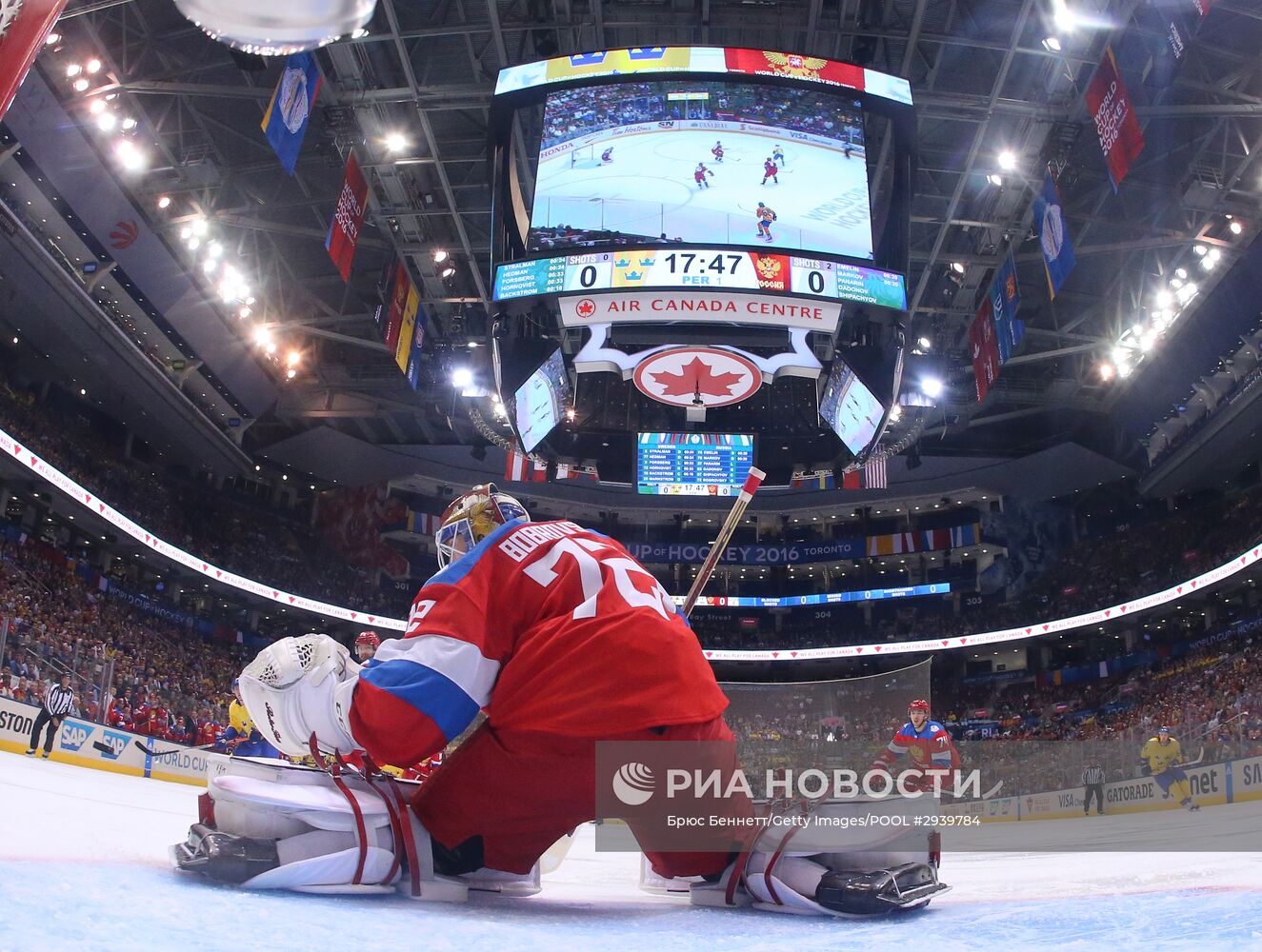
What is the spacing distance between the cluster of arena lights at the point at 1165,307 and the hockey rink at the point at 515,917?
16.1 meters

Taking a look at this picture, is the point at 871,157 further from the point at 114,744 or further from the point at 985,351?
the point at 114,744

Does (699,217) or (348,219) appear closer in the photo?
(699,217)

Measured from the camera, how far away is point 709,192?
9102 mm

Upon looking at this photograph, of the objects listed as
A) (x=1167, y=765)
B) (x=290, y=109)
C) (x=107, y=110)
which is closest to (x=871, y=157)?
(x=290, y=109)

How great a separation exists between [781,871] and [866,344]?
8.11 m

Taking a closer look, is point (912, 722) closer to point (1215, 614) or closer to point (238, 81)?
point (238, 81)

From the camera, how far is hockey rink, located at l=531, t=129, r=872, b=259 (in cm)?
895

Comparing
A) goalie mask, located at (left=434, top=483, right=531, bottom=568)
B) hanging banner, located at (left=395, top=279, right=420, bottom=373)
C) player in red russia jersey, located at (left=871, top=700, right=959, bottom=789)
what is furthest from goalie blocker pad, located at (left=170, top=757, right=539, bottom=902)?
hanging banner, located at (left=395, top=279, right=420, bottom=373)

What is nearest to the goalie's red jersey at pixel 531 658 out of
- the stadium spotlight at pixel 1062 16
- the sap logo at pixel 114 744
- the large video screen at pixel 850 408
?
the large video screen at pixel 850 408

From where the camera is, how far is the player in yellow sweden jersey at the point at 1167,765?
1177 centimetres

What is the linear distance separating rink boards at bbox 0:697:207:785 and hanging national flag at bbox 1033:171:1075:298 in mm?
11691

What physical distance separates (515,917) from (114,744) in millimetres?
12985

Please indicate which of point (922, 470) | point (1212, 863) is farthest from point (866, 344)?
point (922, 470)

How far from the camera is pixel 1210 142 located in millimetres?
14141
